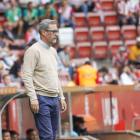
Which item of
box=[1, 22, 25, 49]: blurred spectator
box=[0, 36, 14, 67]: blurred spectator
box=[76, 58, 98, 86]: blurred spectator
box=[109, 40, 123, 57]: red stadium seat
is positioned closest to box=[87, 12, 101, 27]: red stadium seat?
box=[109, 40, 123, 57]: red stadium seat

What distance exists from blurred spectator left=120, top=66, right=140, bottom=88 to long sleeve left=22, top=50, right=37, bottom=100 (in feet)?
22.9

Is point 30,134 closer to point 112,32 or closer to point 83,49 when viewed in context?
point 83,49

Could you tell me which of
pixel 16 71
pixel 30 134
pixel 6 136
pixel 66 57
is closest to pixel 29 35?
pixel 66 57

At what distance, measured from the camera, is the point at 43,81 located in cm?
468

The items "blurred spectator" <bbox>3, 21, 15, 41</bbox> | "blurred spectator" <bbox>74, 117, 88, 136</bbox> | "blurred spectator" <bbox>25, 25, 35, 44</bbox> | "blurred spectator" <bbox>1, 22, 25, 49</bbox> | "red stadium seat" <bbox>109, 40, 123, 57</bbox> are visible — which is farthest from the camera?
"red stadium seat" <bbox>109, 40, 123, 57</bbox>

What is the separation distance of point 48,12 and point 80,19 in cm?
170

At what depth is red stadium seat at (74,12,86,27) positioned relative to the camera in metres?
15.0

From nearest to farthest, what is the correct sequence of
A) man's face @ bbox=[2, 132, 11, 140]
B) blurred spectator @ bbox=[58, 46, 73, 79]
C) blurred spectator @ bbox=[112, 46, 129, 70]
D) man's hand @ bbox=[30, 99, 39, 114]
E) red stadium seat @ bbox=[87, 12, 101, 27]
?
man's hand @ bbox=[30, 99, 39, 114] < man's face @ bbox=[2, 132, 11, 140] < blurred spectator @ bbox=[58, 46, 73, 79] < blurred spectator @ bbox=[112, 46, 129, 70] < red stadium seat @ bbox=[87, 12, 101, 27]

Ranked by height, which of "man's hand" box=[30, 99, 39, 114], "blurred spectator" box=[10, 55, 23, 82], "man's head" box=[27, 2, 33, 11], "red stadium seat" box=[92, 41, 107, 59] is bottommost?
"man's hand" box=[30, 99, 39, 114]

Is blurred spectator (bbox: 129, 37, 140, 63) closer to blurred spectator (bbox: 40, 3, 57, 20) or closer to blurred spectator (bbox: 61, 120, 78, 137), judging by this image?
blurred spectator (bbox: 40, 3, 57, 20)

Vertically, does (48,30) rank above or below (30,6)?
below

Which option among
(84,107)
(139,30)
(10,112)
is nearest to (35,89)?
(10,112)

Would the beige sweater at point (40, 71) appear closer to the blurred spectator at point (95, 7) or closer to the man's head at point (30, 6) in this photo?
the man's head at point (30, 6)

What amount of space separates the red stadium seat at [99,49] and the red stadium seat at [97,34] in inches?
24.2
